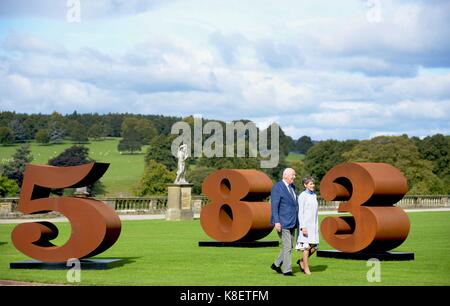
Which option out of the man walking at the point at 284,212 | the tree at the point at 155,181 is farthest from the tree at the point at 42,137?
the man walking at the point at 284,212

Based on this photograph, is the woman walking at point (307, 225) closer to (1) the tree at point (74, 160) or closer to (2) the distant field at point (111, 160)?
(1) the tree at point (74, 160)

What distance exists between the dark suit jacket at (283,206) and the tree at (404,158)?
75.4m

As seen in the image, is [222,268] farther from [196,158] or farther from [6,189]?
[196,158]

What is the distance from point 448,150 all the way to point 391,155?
44.8 ft

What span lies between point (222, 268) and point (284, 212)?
7.01 ft

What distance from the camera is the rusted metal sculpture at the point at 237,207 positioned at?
26.5 m

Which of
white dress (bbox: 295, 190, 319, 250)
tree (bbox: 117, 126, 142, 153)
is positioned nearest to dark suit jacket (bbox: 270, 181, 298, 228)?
white dress (bbox: 295, 190, 319, 250)

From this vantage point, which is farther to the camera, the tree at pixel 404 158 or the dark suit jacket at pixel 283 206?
the tree at pixel 404 158

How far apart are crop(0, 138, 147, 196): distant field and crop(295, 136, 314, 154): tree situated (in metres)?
50.8

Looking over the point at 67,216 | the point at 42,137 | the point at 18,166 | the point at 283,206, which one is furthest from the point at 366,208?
the point at 42,137

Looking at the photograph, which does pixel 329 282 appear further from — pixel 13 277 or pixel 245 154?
pixel 245 154

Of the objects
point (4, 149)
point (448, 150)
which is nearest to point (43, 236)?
point (448, 150)

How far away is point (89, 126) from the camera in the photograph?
15512cm

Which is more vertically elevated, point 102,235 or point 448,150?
point 448,150
